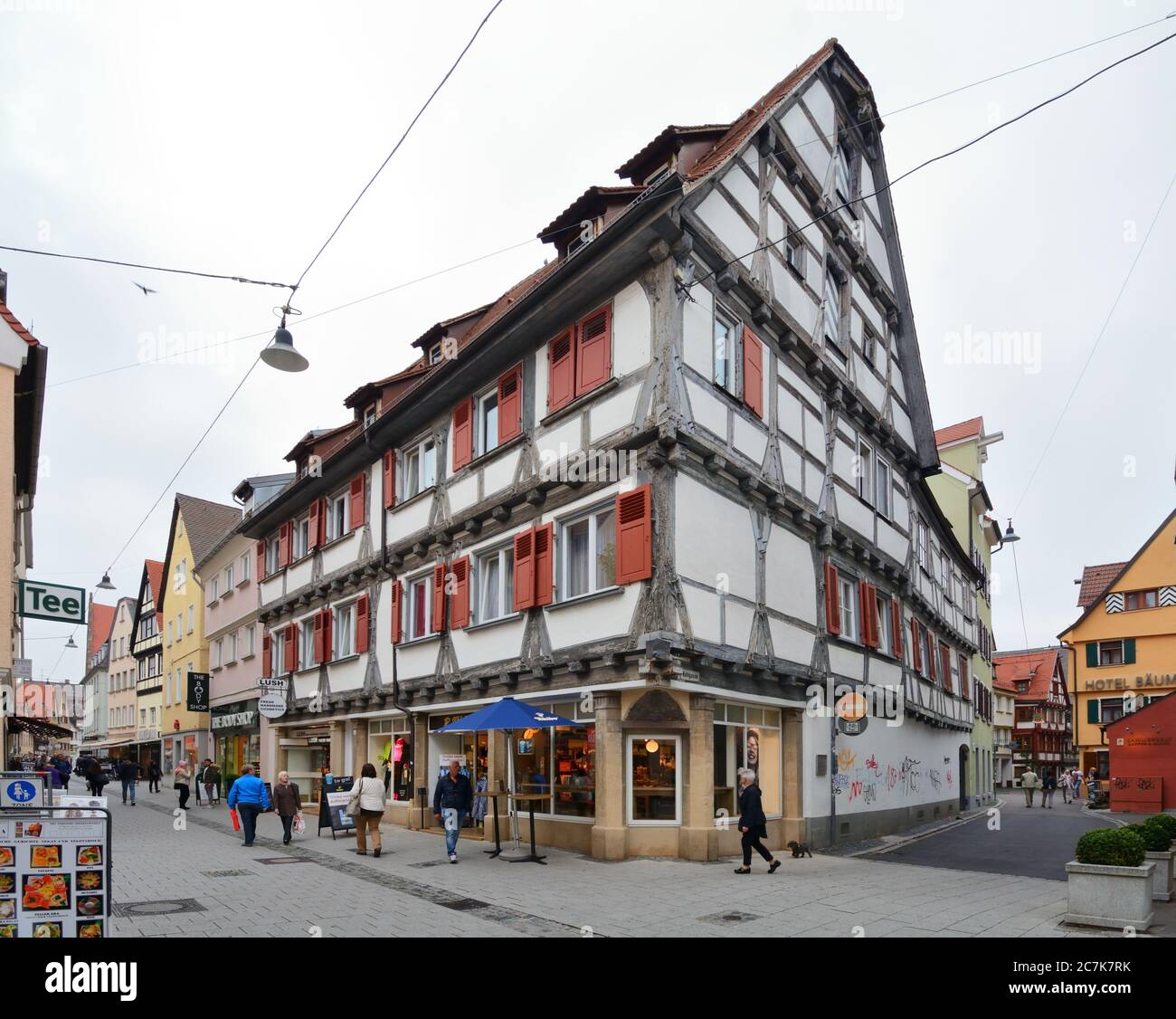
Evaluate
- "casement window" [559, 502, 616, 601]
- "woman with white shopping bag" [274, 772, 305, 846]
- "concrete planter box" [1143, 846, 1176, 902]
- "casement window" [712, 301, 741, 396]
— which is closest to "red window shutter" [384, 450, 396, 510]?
"woman with white shopping bag" [274, 772, 305, 846]

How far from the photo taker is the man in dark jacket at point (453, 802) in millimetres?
15789

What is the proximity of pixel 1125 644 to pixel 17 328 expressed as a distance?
4709 cm

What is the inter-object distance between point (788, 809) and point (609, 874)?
5265 millimetres

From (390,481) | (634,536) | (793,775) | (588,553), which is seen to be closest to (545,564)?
(588,553)

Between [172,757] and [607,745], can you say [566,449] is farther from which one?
[172,757]

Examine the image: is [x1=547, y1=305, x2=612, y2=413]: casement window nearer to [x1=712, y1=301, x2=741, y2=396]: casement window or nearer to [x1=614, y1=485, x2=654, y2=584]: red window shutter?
[x1=712, y1=301, x2=741, y2=396]: casement window

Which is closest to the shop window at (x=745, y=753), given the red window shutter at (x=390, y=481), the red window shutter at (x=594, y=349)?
the red window shutter at (x=594, y=349)

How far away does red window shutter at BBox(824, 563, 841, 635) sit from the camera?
1991 cm

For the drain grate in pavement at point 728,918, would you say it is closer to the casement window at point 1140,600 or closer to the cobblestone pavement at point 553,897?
the cobblestone pavement at point 553,897

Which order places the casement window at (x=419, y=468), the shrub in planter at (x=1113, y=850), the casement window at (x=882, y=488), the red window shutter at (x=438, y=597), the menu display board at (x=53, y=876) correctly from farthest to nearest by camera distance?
the casement window at (x=882, y=488)
the casement window at (x=419, y=468)
the red window shutter at (x=438, y=597)
the shrub in planter at (x=1113, y=850)
the menu display board at (x=53, y=876)

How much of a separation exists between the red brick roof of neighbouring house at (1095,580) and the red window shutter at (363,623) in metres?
41.8
